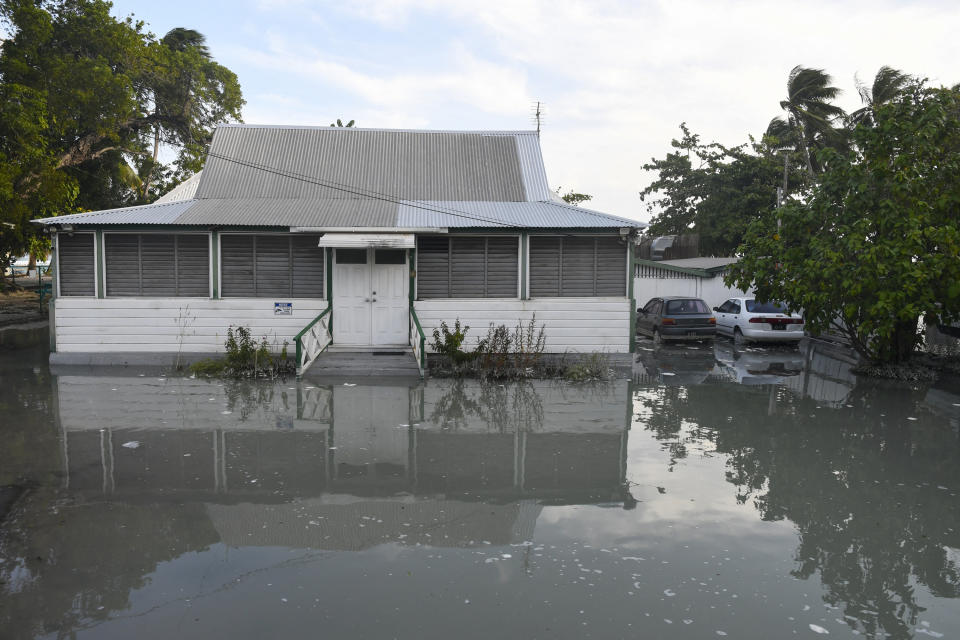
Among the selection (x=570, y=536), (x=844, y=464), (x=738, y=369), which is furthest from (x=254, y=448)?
(x=738, y=369)

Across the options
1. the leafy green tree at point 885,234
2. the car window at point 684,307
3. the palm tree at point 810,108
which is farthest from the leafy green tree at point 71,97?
the palm tree at point 810,108

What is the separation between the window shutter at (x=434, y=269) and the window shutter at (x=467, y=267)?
0.36 feet

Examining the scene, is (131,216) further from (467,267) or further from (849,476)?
(849,476)

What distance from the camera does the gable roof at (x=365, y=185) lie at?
1448 cm

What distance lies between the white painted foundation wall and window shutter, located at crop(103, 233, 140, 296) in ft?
57.1

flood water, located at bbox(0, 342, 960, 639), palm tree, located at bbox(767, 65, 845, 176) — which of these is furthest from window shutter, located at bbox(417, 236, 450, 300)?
palm tree, located at bbox(767, 65, 845, 176)

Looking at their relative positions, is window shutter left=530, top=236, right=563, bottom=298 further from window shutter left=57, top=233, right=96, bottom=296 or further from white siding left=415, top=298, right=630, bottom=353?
window shutter left=57, top=233, right=96, bottom=296

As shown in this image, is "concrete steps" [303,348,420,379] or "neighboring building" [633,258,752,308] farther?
"neighboring building" [633,258,752,308]

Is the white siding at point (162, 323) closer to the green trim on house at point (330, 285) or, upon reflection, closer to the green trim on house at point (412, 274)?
the green trim on house at point (330, 285)

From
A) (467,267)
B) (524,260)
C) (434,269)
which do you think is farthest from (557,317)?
(434,269)

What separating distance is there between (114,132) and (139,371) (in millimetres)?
13667

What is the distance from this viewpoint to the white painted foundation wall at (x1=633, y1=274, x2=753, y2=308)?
25.9 m

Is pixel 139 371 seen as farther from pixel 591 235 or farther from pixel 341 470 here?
pixel 591 235

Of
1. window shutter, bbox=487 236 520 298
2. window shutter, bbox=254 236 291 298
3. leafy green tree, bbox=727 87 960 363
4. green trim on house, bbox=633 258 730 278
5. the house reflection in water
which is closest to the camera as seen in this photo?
the house reflection in water
